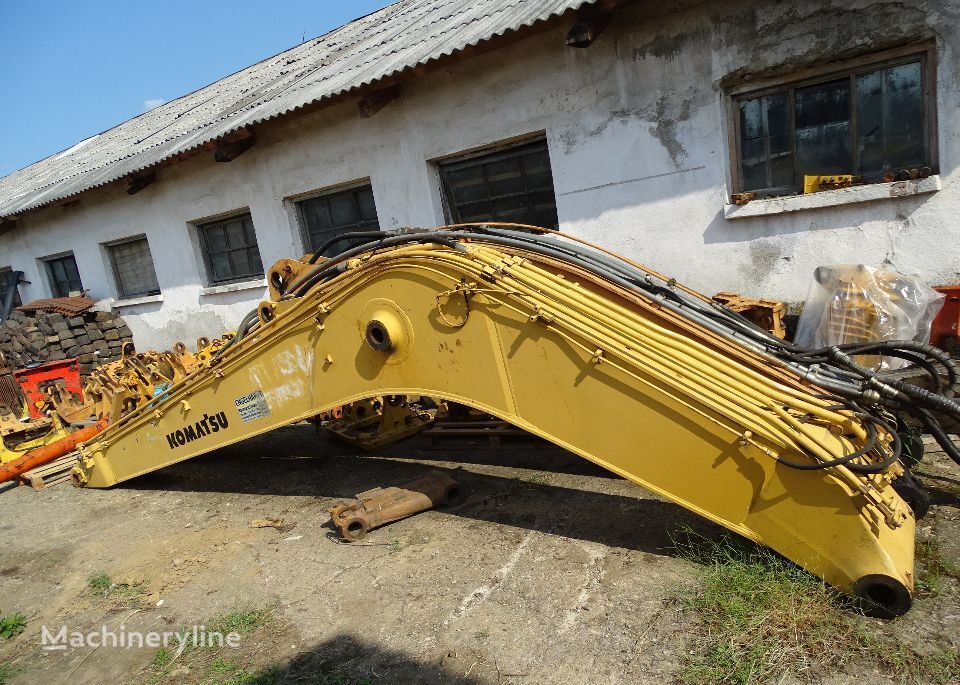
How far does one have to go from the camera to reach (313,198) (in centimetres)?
764

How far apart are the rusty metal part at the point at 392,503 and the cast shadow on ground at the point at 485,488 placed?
0.10 m

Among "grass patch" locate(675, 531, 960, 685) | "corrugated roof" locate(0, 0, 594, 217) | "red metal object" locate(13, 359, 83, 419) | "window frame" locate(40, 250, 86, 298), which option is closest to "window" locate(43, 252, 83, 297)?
"window frame" locate(40, 250, 86, 298)

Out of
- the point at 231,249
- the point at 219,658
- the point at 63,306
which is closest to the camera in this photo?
the point at 219,658

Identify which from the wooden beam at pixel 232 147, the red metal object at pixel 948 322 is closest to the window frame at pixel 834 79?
the red metal object at pixel 948 322

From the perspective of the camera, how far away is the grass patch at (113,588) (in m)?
3.06

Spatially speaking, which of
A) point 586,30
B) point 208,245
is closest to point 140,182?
point 208,245

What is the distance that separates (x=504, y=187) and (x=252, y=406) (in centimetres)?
380

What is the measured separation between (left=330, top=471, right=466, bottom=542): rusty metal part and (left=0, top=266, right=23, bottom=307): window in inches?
477

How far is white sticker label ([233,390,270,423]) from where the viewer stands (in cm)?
340

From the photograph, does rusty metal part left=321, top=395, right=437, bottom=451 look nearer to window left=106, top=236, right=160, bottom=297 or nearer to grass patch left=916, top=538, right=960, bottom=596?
grass patch left=916, top=538, right=960, bottom=596

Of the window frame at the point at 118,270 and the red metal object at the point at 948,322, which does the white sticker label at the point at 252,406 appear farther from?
the window frame at the point at 118,270

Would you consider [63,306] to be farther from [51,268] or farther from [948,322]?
[948,322]

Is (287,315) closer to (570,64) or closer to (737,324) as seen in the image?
(737,324)

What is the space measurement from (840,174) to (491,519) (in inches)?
151
